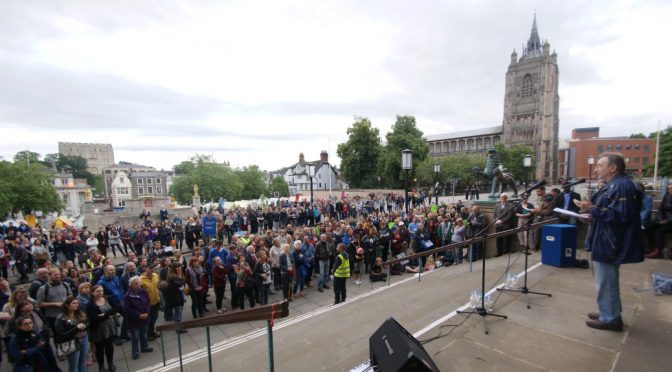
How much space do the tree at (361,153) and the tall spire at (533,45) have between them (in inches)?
2381

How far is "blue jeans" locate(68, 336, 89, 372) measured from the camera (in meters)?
4.79

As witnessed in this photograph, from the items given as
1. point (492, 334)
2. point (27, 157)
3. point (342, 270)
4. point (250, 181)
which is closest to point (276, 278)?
point (342, 270)

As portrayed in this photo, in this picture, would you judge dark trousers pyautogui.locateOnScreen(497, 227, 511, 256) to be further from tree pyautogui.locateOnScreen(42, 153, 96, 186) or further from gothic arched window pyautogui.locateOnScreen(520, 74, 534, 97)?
tree pyautogui.locateOnScreen(42, 153, 96, 186)

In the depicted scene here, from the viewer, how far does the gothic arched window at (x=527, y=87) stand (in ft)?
244

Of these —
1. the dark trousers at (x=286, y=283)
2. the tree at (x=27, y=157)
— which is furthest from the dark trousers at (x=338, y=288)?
the tree at (x=27, y=157)

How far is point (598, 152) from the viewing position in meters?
70.2

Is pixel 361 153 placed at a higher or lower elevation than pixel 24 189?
higher

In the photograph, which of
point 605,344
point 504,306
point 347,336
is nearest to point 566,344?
point 605,344

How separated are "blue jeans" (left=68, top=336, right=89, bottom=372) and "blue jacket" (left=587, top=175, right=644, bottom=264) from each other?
759cm

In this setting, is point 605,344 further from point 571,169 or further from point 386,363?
point 571,169

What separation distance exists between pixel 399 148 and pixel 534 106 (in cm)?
4988

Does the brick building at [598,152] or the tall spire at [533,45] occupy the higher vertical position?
the tall spire at [533,45]

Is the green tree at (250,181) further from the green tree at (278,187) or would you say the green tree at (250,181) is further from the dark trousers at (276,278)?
the dark trousers at (276,278)

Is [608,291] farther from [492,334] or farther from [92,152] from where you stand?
[92,152]
